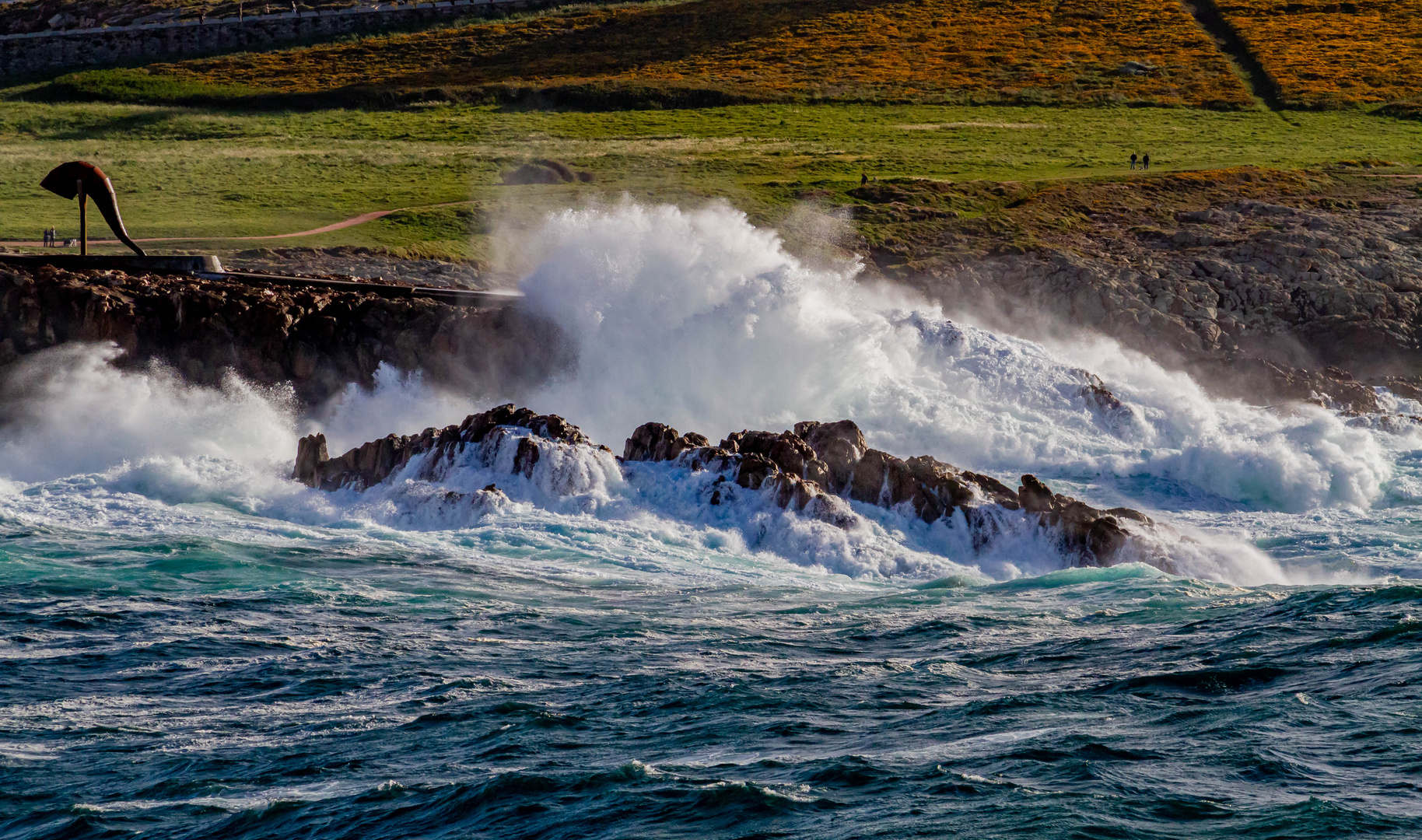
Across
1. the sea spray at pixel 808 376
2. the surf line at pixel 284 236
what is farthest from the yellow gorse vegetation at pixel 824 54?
the sea spray at pixel 808 376

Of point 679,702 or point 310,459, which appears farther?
point 310,459

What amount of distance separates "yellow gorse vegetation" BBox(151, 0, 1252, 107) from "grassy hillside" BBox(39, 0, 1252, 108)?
0.14 m

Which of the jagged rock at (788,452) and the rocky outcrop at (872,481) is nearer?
the rocky outcrop at (872,481)

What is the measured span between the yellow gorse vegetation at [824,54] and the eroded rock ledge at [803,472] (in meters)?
53.8

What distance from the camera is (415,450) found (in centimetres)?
2591

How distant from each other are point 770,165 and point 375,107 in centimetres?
2593

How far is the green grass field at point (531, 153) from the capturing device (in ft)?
166

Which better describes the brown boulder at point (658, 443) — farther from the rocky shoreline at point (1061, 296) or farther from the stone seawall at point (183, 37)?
the stone seawall at point (183, 37)

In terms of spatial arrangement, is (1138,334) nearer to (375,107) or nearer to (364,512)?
(364,512)

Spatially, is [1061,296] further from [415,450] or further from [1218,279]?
[415,450]

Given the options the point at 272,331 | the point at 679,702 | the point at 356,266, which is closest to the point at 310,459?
the point at 272,331

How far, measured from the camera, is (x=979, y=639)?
1692 centimetres

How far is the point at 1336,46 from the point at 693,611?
79.5 m

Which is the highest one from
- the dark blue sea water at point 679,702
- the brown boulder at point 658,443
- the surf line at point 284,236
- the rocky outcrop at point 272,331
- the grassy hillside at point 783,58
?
the grassy hillside at point 783,58
